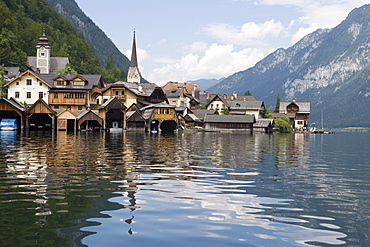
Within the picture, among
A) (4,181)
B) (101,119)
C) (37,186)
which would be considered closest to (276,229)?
(37,186)

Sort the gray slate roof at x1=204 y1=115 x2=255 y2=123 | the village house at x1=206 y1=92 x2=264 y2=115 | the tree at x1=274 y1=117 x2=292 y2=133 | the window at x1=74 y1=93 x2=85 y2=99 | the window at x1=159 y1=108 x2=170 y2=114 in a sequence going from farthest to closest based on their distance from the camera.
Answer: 1. the village house at x1=206 y1=92 x2=264 y2=115
2. the tree at x1=274 y1=117 x2=292 y2=133
3. the gray slate roof at x1=204 y1=115 x2=255 y2=123
4. the window at x1=159 y1=108 x2=170 y2=114
5. the window at x1=74 y1=93 x2=85 y2=99

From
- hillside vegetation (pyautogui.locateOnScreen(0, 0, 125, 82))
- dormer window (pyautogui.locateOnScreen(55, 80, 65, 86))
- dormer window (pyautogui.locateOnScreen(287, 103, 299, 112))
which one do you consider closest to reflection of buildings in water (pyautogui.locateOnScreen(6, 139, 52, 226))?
dormer window (pyautogui.locateOnScreen(55, 80, 65, 86))

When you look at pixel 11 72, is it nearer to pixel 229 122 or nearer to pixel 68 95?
pixel 68 95

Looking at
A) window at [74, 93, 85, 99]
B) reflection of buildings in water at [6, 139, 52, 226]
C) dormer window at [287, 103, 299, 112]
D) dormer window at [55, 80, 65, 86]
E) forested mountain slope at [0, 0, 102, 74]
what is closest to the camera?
reflection of buildings in water at [6, 139, 52, 226]

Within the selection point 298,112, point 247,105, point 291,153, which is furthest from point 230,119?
point 291,153

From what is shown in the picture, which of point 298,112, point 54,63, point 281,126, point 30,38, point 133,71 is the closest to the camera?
point 281,126

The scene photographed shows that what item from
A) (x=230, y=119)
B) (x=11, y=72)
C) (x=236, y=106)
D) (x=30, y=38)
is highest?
(x=30, y=38)

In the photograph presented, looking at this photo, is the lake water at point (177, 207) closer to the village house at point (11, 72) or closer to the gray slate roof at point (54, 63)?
the village house at point (11, 72)

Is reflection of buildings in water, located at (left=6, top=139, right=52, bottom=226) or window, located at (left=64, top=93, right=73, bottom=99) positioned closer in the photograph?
reflection of buildings in water, located at (left=6, top=139, right=52, bottom=226)

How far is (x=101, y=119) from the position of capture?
80.3 metres

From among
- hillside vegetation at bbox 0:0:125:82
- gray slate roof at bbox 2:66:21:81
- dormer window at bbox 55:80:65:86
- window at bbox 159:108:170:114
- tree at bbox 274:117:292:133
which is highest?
hillside vegetation at bbox 0:0:125:82

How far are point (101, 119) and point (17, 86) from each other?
21.5m

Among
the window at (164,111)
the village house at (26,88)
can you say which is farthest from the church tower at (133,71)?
the window at (164,111)

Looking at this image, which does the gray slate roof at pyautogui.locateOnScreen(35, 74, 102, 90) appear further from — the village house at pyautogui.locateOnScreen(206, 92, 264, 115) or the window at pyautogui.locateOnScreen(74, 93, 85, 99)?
the village house at pyautogui.locateOnScreen(206, 92, 264, 115)
